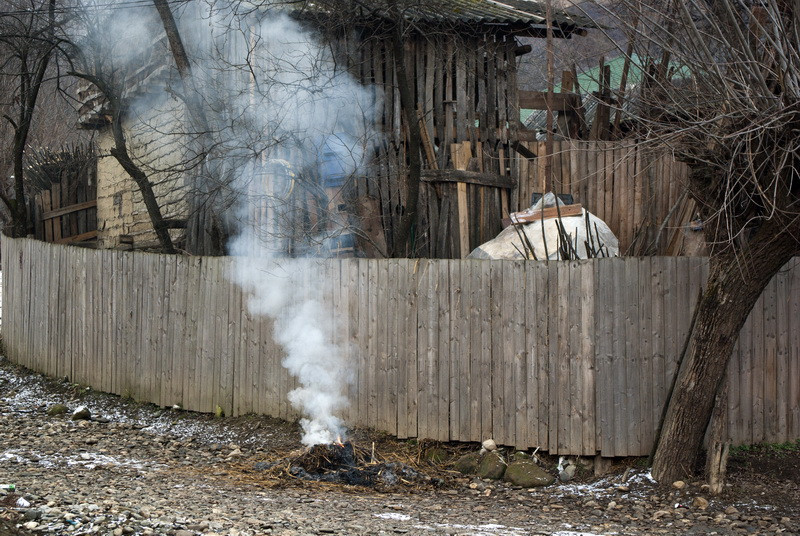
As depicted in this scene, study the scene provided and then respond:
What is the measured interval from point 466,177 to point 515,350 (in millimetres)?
3436

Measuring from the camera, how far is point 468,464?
24.4 feet

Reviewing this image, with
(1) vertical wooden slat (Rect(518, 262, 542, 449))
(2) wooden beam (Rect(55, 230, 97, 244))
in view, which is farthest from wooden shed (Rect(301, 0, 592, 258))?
(2) wooden beam (Rect(55, 230, 97, 244))

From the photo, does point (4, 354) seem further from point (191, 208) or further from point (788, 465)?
point (788, 465)

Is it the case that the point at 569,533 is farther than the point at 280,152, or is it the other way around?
the point at 280,152

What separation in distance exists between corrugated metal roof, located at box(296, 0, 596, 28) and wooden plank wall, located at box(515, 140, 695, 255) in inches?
65.9

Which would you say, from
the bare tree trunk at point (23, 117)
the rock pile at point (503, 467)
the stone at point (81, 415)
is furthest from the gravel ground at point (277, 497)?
the bare tree trunk at point (23, 117)

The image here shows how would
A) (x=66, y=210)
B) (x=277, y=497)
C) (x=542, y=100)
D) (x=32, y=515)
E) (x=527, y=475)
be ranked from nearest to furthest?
1. (x=32, y=515)
2. (x=277, y=497)
3. (x=527, y=475)
4. (x=542, y=100)
5. (x=66, y=210)

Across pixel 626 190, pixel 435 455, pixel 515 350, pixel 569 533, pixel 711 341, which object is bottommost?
pixel 569 533

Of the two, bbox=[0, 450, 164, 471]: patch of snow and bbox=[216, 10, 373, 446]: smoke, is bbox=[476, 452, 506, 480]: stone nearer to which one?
bbox=[216, 10, 373, 446]: smoke

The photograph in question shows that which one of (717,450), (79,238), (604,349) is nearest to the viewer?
(717,450)

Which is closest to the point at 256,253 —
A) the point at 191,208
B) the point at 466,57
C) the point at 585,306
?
the point at 191,208

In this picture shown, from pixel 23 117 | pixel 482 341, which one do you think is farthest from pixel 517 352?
pixel 23 117

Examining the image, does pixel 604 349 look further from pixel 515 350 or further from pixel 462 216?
pixel 462 216

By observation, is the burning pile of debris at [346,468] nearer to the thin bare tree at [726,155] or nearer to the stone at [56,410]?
the thin bare tree at [726,155]
